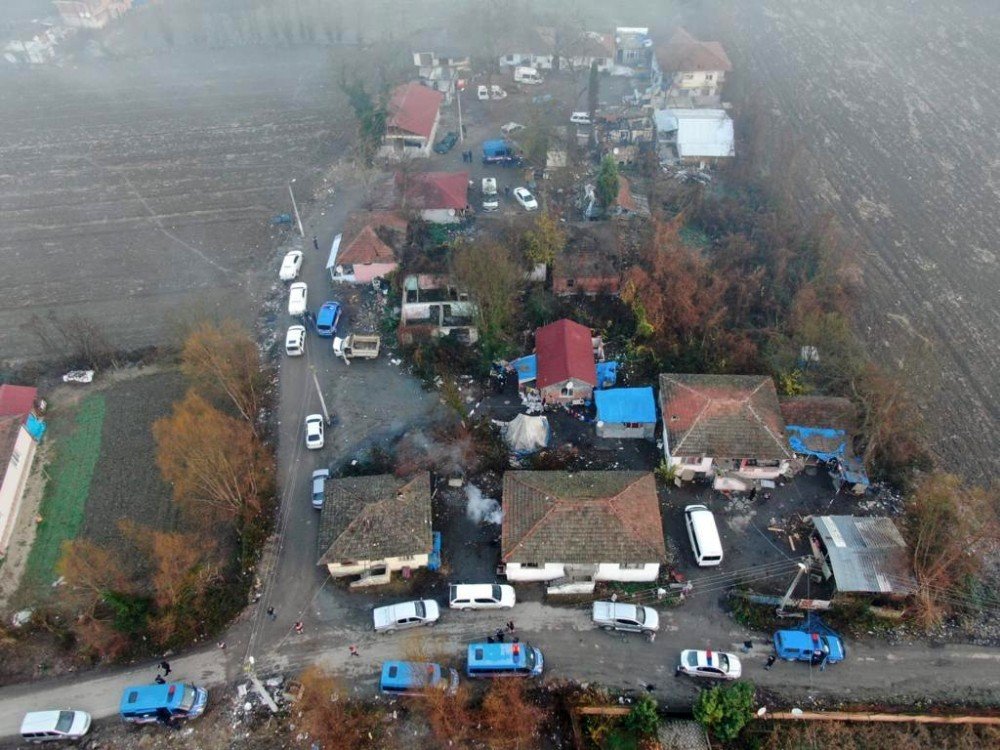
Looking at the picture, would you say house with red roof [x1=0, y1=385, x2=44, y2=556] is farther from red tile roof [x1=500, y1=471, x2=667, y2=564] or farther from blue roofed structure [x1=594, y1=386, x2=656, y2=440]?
blue roofed structure [x1=594, y1=386, x2=656, y2=440]

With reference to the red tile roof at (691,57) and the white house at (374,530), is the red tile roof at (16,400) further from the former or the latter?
the red tile roof at (691,57)

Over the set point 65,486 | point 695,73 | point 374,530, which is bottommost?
point 65,486

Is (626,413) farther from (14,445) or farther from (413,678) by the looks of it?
(14,445)

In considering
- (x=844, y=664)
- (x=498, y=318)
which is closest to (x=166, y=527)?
(x=498, y=318)

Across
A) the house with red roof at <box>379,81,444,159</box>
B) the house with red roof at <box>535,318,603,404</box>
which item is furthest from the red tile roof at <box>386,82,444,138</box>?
the house with red roof at <box>535,318,603,404</box>

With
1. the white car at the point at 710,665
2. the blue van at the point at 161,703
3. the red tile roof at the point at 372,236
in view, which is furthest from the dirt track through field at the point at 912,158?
the blue van at the point at 161,703

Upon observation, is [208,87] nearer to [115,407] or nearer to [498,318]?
[115,407]

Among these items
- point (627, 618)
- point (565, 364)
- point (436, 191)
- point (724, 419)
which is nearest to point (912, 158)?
point (724, 419)
